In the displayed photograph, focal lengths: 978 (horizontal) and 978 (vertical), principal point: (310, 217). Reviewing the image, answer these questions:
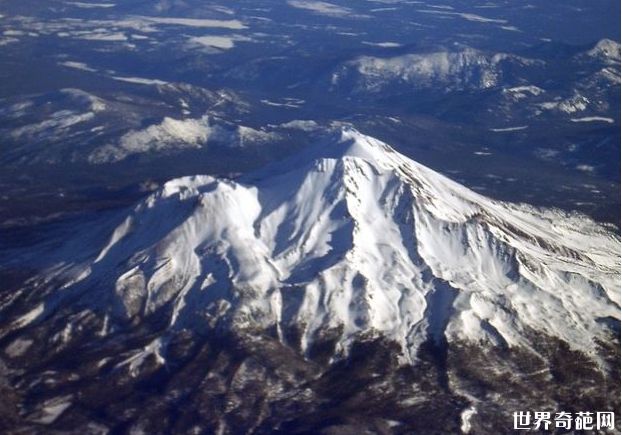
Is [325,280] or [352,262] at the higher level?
[352,262]

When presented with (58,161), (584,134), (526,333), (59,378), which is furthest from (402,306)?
(584,134)

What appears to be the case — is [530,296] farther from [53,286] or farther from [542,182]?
[542,182]

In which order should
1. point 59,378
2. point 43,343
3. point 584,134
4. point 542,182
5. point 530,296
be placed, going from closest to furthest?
1. point 59,378
2. point 43,343
3. point 530,296
4. point 542,182
5. point 584,134

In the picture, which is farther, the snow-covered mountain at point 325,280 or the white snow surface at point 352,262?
the white snow surface at point 352,262

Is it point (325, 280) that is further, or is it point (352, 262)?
point (352, 262)
